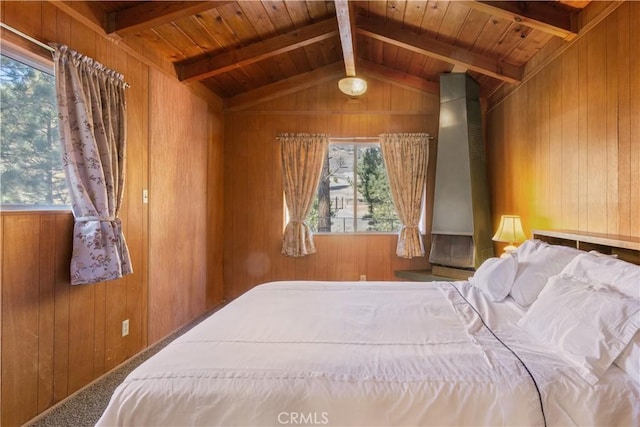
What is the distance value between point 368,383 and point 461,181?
2.90m

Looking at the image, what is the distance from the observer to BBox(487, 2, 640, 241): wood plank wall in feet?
5.90

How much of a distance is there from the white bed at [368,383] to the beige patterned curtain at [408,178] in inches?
99.4

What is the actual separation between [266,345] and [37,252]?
1.54 m

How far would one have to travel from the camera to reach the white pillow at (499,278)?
72.8 inches

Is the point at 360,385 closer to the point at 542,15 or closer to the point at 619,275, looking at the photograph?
the point at 619,275

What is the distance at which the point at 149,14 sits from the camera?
7.32 ft

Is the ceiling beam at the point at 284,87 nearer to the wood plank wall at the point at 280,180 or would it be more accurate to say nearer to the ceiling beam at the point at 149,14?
the wood plank wall at the point at 280,180

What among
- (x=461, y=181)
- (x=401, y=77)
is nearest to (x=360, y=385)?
(x=461, y=181)

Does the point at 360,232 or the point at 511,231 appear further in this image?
the point at 360,232

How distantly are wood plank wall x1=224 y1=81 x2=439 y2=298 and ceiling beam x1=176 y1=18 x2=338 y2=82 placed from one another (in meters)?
0.95

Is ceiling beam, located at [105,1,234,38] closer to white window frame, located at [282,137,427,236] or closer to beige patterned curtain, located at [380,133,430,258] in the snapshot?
white window frame, located at [282,137,427,236]

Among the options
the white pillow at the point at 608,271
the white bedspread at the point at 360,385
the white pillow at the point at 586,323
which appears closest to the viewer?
the white bedspread at the point at 360,385

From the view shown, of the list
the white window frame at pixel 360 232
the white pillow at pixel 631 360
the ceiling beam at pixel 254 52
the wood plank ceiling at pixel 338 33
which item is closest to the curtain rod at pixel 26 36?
the wood plank ceiling at pixel 338 33

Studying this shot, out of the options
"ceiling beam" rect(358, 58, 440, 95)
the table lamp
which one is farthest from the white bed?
"ceiling beam" rect(358, 58, 440, 95)
